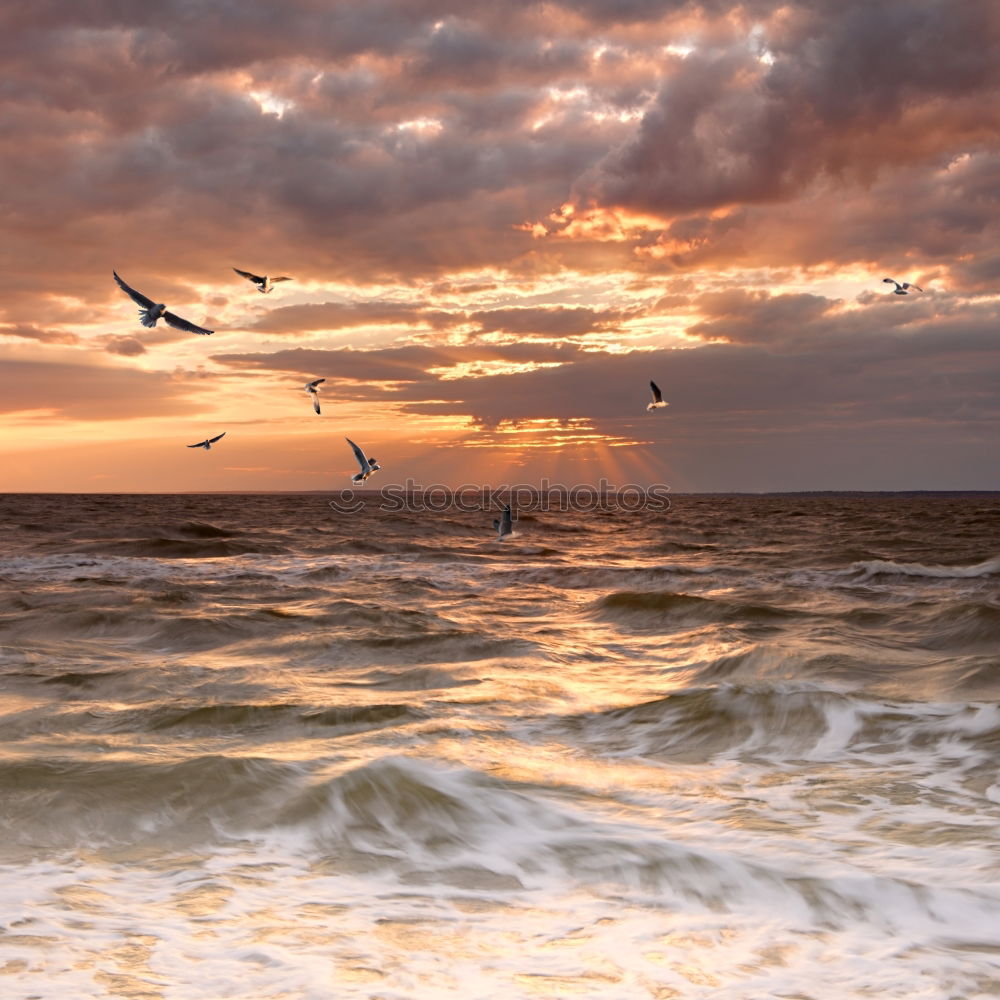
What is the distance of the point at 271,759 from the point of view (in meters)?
9.08

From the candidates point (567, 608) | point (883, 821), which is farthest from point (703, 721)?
point (567, 608)

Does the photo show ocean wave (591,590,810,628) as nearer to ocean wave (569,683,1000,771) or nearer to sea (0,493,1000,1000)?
sea (0,493,1000,1000)

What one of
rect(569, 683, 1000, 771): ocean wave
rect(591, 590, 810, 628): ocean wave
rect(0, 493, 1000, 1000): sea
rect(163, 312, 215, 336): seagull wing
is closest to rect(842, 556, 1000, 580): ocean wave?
rect(591, 590, 810, 628): ocean wave

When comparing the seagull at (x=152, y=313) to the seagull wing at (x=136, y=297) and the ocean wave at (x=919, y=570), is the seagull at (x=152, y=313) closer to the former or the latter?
the seagull wing at (x=136, y=297)

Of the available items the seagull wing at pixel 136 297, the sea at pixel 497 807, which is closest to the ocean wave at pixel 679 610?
the sea at pixel 497 807

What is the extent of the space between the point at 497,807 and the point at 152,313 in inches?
405

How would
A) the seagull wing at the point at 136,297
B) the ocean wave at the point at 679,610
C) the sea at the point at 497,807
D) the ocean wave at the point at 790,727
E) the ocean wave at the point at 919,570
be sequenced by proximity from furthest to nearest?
the ocean wave at the point at 919,570, the ocean wave at the point at 679,610, the seagull wing at the point at 136,297, the ocean wave at the point at 790,727, the sea at the point at 497,807

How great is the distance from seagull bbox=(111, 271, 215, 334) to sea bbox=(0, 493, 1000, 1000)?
16.4 feet

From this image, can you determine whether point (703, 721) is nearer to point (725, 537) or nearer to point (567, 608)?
point (567, 608)

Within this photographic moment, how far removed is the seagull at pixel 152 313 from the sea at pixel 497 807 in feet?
16.4

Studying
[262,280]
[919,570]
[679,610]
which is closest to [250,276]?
[262,280]

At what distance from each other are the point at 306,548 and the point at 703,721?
31451 millimetres

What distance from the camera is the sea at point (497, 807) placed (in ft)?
17.1

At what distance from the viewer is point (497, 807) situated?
26.0 feet
